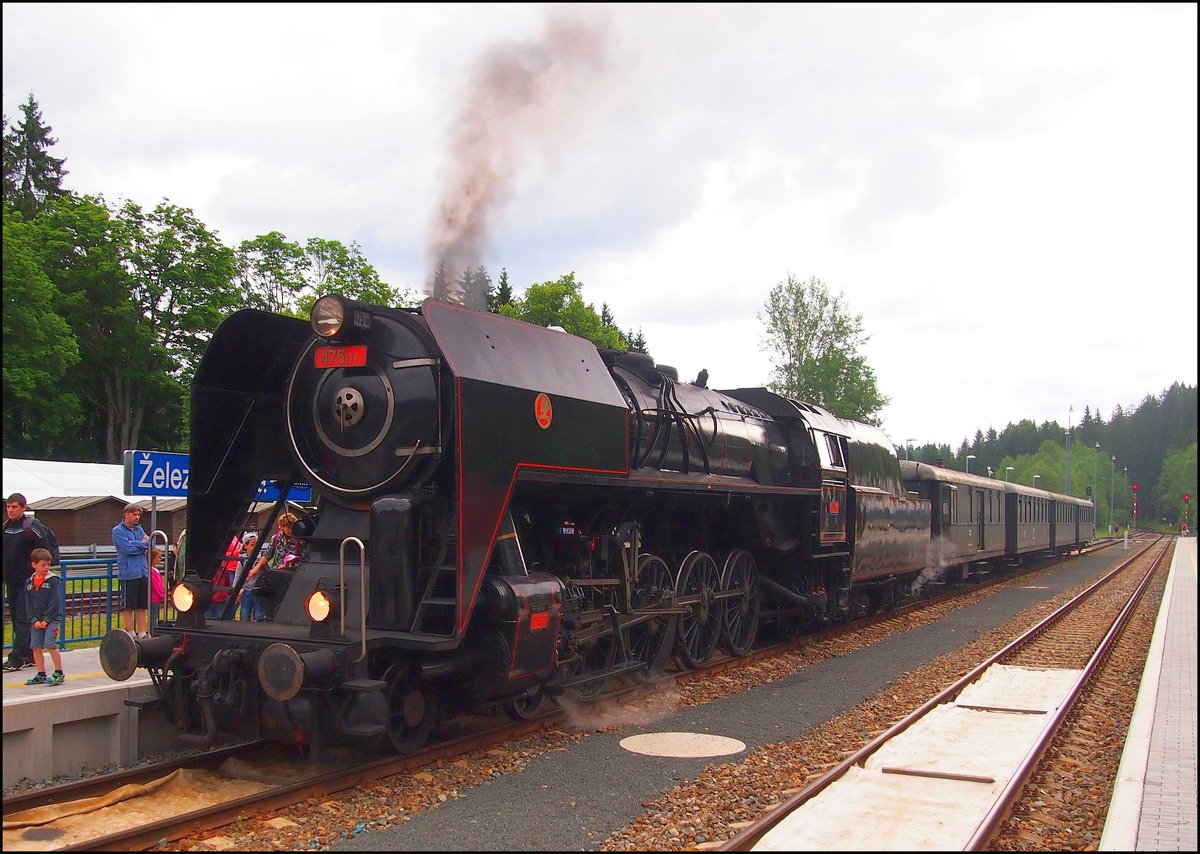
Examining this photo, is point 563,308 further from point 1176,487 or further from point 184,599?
point 1176,487

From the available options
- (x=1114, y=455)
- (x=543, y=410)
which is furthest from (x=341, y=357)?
(x=1114, y=455)

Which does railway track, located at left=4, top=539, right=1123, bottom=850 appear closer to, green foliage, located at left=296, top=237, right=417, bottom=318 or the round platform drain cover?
the round platform drain cover

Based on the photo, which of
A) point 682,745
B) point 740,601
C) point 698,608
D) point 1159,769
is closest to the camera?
point 1159,769

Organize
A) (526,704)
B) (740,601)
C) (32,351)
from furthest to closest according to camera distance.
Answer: (32,351), (740,601), (526,704)

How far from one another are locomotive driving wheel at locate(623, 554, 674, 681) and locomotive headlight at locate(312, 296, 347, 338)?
11.6 feet

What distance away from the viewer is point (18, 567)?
7.40 metres

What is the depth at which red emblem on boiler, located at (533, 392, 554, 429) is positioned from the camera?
656 cm

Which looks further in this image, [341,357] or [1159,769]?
[341,357]

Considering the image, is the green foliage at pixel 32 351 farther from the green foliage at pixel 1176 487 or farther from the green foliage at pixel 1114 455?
the green foliage at pixel 1176 487

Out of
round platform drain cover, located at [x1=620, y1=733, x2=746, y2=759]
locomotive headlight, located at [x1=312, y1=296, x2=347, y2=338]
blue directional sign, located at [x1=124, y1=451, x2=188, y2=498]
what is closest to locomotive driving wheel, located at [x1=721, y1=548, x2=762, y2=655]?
round platform drain cover, located at [x1=620, y1=733, x2=746, y2=759]

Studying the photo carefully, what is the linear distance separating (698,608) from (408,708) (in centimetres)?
425

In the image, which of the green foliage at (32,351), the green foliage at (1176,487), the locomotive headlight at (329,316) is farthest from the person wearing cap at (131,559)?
the green foliage at (1176,487)

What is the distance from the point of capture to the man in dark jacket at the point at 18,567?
291 inches

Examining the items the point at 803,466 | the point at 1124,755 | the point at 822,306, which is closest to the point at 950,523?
the point at 803,466
